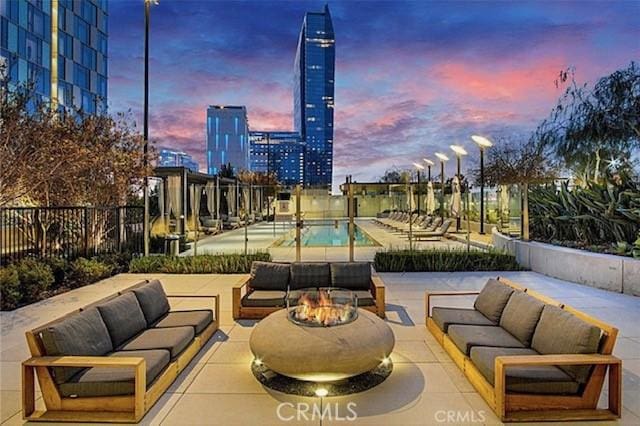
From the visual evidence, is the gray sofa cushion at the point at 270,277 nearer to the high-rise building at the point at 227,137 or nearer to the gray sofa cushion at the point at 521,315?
the gray sofa cushion at the point at 521,315

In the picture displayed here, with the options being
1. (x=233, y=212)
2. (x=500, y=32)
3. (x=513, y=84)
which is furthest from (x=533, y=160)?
(x=233, y=212)

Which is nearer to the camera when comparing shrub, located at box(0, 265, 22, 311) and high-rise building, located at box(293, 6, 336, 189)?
shrub, located at box(0, 265, 22, 311)

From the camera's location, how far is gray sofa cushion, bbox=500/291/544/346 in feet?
11.5

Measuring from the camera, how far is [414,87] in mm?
17047

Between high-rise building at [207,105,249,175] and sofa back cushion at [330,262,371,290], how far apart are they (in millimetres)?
44945

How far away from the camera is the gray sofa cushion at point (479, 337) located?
350cm

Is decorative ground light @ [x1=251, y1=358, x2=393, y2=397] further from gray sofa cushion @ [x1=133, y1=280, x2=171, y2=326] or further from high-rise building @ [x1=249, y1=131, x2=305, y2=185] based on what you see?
high-rise building @ [x1=249, y1=131, x2=305, y2=185]

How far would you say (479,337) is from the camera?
3643 millimetres

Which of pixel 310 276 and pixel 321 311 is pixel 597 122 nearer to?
pixel 310 276

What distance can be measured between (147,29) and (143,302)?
383 inches

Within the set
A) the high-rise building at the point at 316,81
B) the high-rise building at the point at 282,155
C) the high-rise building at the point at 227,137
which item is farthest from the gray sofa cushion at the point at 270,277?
the high-rise building at the point at 316,81

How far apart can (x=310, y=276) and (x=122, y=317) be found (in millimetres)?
2563

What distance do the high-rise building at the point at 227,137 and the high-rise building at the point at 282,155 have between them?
3.32m

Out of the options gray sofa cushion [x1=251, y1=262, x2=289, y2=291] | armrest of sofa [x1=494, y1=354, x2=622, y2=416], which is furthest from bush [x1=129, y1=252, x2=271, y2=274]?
armrest of sofa [x1=494, y1=354, x2=622, y2=416]
